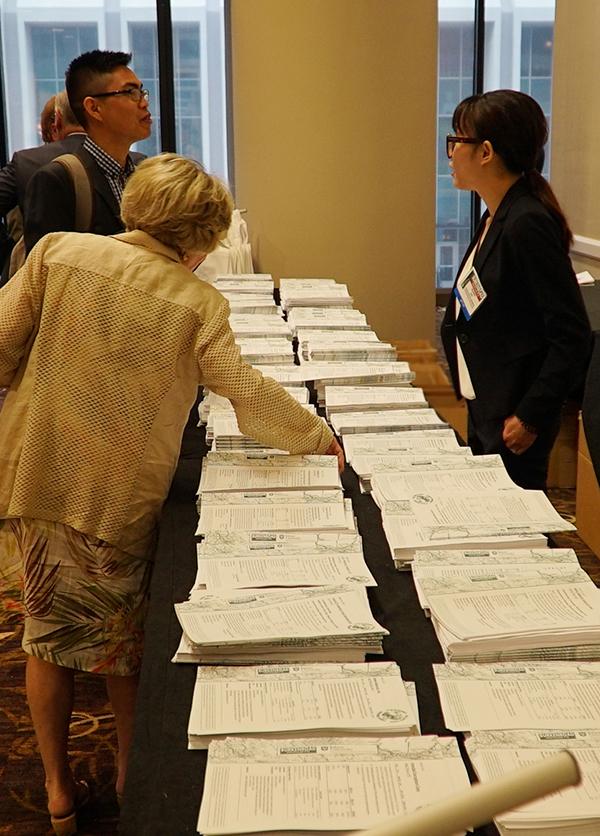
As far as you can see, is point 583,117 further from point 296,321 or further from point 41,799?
point 41,799

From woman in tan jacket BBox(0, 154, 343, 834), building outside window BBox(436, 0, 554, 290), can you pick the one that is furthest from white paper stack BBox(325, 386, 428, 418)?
building outside window BBox(436, 0, 554, 290)

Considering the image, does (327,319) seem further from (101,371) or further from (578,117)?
(578,117)

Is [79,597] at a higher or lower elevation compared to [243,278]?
lower

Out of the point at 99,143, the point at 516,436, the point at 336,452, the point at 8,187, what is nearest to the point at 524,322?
the point at 516,436

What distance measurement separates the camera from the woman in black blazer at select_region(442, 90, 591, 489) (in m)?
2.43

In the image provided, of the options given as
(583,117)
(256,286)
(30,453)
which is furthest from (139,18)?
(30,453)

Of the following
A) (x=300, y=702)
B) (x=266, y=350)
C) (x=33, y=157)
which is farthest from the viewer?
(x=33, y=157)

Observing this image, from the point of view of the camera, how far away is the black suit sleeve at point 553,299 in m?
2.42

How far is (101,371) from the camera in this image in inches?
76.4

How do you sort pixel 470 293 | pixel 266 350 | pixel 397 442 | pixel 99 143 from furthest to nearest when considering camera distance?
pixel 266 350 → pixel 99 143 → pixel 470 293 → pixel 397 442

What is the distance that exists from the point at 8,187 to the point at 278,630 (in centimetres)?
247

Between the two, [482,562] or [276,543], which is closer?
[482,562]

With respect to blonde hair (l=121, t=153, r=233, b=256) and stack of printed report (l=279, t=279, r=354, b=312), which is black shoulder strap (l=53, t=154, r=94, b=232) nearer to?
blonde hair (l=121, t=153, r=233, b=256)

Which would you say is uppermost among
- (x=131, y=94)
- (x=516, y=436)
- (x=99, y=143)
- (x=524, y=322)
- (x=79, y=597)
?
(x=131, y=94)
